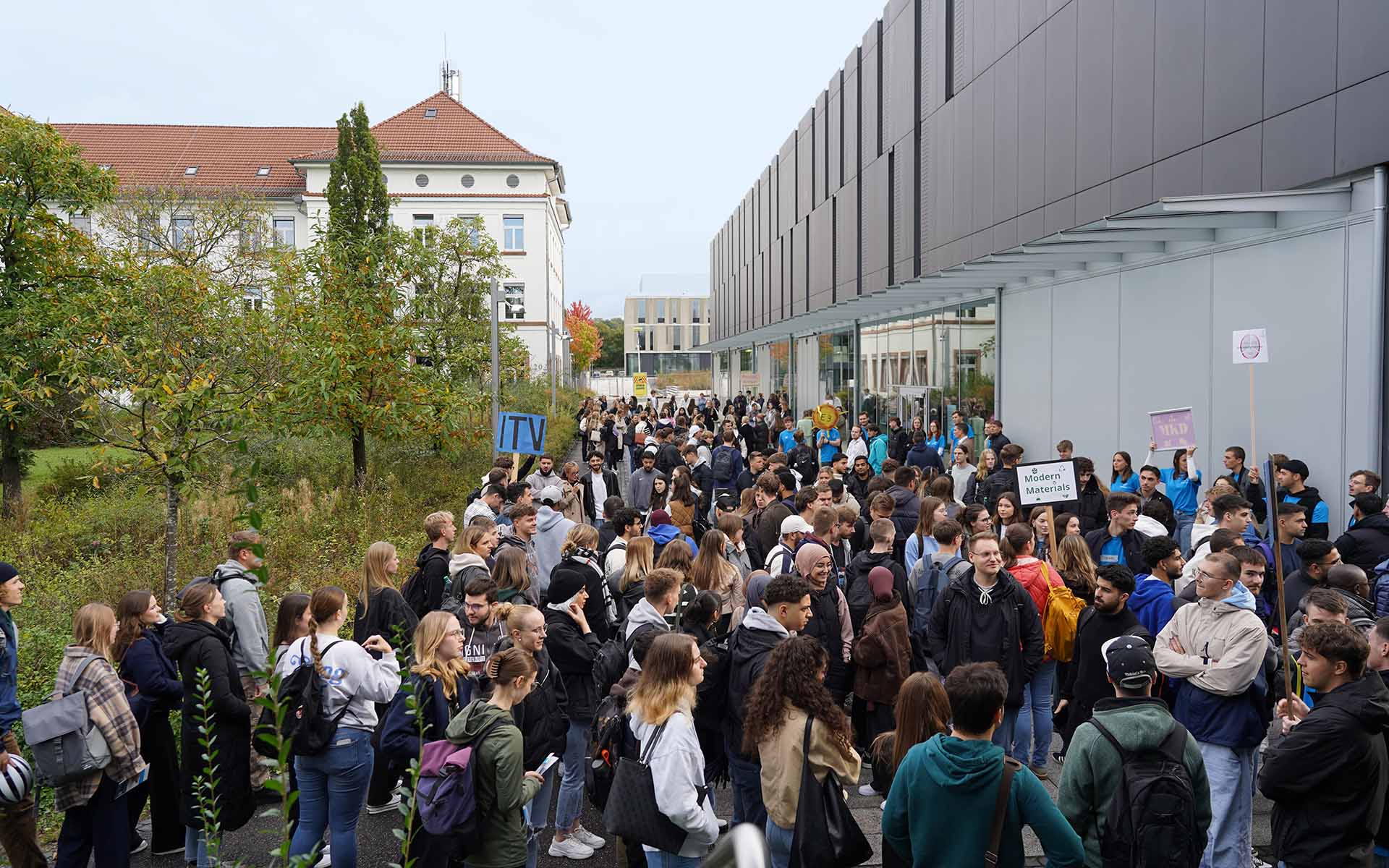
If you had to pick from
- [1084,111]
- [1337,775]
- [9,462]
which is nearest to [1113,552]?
[1337,775]

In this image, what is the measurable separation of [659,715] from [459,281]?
28.5 meters

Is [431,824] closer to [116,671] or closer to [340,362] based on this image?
[116,671]

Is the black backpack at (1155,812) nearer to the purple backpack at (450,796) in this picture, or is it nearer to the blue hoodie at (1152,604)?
the blue hoodie at (1152,604)

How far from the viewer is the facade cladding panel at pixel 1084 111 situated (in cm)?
1086

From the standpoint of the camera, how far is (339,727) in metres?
5.61

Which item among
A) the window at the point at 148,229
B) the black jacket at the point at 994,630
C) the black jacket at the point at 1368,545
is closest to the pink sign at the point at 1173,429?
the black jacket at the point at 1368,545

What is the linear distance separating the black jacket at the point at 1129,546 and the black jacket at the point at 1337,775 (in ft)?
11.6

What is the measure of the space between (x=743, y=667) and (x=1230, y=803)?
279 cm

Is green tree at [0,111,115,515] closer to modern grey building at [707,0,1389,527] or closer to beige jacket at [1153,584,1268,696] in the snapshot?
modern grey building at [707,0,1389,527]

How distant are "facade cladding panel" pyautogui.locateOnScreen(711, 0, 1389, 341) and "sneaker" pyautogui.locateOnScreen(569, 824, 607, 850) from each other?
31.6 ft

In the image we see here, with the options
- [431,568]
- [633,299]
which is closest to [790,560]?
[431,568]

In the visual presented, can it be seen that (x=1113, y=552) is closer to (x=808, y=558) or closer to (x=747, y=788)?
(x=808, y=558)

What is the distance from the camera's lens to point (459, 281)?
31641mm

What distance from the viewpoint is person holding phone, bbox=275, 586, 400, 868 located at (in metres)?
5.56
